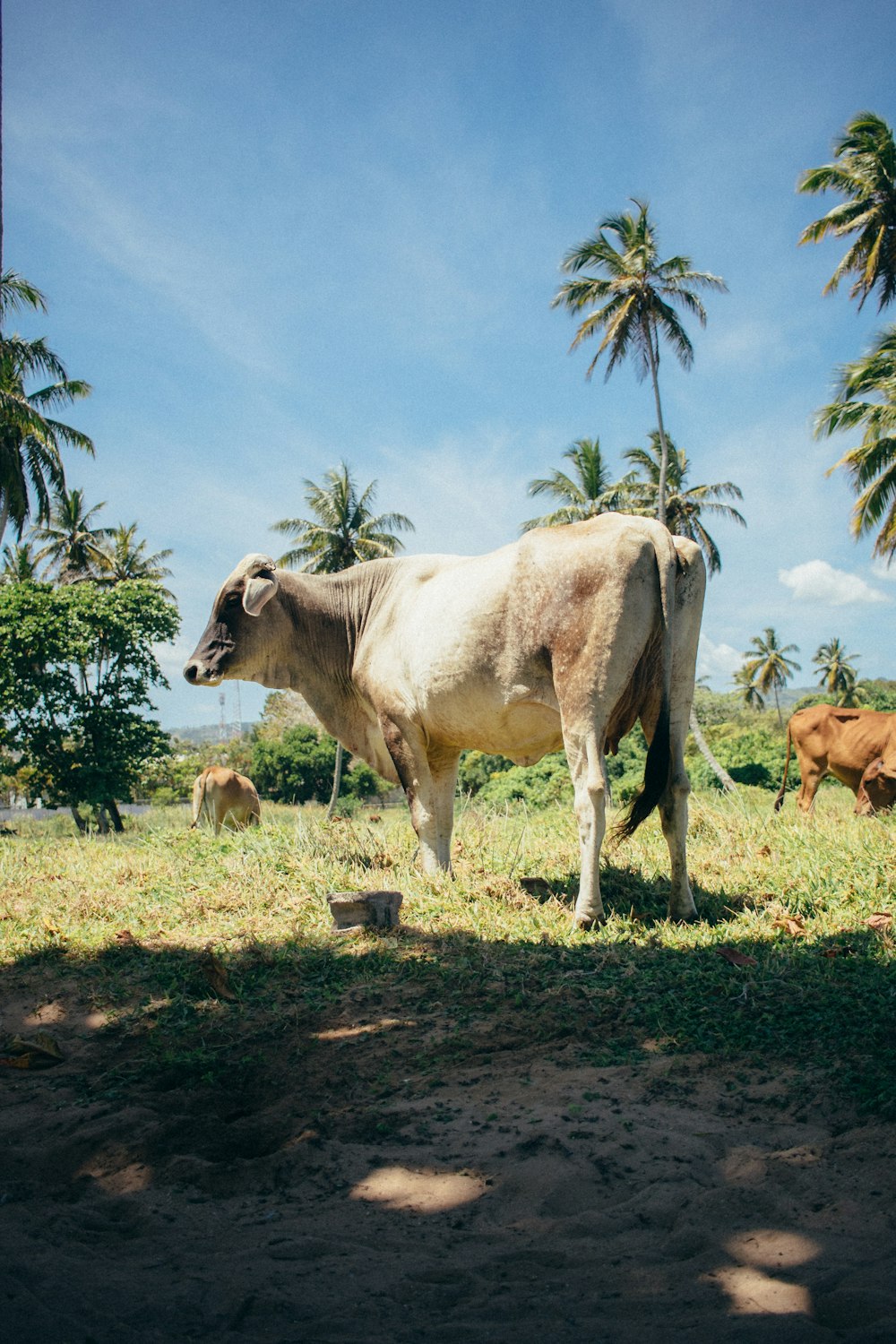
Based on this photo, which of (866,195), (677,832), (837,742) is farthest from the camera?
(866,195)

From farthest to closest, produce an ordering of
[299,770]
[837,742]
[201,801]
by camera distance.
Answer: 1. [299,770]
2. [837,742]
3. [201,801]

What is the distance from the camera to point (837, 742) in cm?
1230

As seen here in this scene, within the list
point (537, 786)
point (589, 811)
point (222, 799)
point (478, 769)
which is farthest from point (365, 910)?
point (478, 769)

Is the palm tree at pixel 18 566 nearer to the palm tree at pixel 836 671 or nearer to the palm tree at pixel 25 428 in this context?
the palm tree at pixel 25 428

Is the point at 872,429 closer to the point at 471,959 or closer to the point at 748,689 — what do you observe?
the point at 471,959

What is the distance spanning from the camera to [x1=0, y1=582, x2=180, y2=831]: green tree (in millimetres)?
22109

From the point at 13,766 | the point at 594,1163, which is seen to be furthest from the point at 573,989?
the point at 13,766

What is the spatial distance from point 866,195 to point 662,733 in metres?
21.3

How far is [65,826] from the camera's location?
96.0ft

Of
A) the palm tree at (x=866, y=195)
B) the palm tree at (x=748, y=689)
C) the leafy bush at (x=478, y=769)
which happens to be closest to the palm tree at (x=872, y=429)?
the palm tree at (x=866, y=195)

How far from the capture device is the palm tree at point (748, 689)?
72.8 m

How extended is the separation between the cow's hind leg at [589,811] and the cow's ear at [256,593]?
2821 millimetres

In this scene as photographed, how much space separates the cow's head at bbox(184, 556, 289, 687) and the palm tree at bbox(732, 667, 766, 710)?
69122 millimetres

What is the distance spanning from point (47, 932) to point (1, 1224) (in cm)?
371
